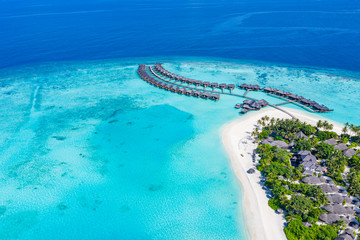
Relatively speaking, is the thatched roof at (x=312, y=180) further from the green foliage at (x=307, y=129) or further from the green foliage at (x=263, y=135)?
the green foliage at (x=307, y=129)

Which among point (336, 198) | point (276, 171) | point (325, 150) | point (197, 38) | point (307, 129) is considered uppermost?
point (197, 38)

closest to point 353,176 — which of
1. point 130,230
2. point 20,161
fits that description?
point 130,230

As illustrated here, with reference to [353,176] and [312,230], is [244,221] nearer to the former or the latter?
[312,230]

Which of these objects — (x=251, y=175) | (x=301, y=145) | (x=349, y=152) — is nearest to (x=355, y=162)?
(x=349, y=152)

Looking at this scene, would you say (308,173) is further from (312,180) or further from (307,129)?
(307,129)

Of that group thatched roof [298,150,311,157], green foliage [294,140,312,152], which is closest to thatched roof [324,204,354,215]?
thatched roof [298,150,311,157]

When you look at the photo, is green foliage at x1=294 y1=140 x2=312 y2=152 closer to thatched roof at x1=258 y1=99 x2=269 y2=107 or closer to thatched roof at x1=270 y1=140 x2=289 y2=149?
thatched roof at x1=270 y1=140 x2=289 y2=149

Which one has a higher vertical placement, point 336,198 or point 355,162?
point 355,162
